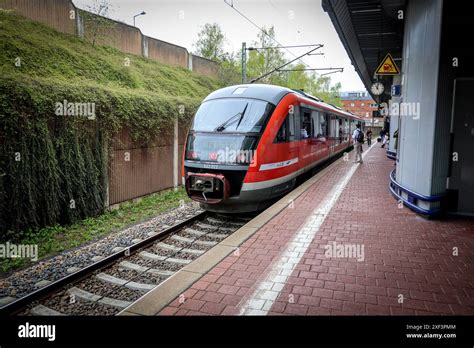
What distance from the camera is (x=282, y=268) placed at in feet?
15.1

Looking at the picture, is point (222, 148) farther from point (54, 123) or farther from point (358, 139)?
point (358, 139)

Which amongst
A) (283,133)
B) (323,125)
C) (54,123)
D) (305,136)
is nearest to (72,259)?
(54,123)

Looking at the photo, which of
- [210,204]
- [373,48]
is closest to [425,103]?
[210,204]

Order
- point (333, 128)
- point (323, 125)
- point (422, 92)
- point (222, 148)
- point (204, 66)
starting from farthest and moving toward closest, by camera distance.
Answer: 1. point (204, 66)
2. point (333, 128)
3. point (323, 125)
4. point (222, 148)
5. point (422, 92)

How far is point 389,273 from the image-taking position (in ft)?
14.4

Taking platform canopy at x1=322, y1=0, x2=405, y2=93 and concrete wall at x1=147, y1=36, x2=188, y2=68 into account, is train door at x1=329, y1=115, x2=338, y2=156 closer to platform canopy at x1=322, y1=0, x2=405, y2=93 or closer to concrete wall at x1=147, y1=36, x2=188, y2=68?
platform canopy at x1=322, y1=0, x2=405, y2=93

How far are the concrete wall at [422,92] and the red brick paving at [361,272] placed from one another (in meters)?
0.97

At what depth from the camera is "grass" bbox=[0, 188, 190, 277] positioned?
6902mm

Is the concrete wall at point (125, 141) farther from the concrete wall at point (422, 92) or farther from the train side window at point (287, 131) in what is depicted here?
the concrete wall at point (422, 92)

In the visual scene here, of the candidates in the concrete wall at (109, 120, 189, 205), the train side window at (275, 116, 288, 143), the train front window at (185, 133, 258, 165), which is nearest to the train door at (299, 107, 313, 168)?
the train side window at (275, 116, 288, 143)

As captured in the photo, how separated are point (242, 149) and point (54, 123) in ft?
15.1

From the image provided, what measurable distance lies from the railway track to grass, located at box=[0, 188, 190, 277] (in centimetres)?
165

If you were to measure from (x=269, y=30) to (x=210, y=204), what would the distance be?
2403cm

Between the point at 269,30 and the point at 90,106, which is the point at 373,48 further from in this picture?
the point at 269,30
